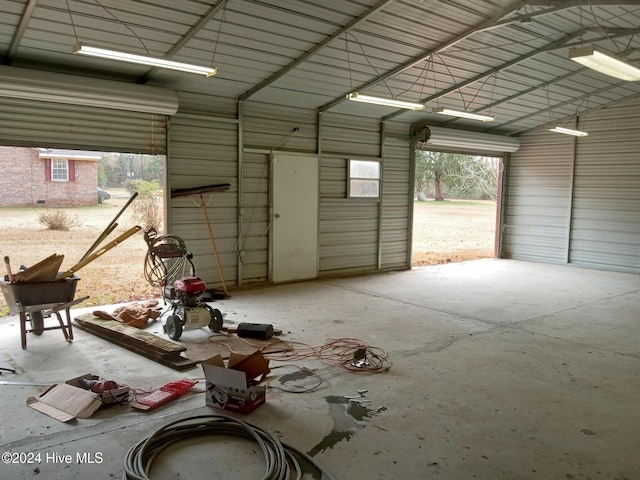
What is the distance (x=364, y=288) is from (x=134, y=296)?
12.0ft

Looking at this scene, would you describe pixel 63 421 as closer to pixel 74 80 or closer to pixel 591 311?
pixel 74 80

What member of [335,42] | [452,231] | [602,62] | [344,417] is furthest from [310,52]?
[452,231]

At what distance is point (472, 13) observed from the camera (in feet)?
20.7

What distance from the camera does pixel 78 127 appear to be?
6.24 metres

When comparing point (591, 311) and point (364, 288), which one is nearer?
point (591, 311)

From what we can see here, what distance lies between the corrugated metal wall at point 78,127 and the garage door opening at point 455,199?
1065 cm

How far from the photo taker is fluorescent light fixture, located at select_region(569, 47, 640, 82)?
4.75 m

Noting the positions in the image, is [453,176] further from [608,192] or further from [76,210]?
[76,210]

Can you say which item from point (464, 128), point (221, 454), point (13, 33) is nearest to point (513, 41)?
point (464, 128)

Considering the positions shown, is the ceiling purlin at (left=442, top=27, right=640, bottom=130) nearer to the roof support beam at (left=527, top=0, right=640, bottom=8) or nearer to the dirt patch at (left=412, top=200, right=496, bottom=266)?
the roof support beam at (left=527, top=0, right=640, bottom=8)

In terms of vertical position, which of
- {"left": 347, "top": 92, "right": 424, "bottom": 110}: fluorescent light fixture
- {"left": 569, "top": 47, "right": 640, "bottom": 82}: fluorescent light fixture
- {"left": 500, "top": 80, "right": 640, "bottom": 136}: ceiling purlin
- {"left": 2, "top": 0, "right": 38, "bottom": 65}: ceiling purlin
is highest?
{"left": 500, "top": 80, "right": 640, "bottom": 136}: ceiling purlin

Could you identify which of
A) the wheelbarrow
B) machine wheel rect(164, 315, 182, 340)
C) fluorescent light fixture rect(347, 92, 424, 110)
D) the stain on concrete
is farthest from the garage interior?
machine wheel rect(164, 315, 182, 340)

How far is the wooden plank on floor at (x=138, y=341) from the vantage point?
446 centimetres

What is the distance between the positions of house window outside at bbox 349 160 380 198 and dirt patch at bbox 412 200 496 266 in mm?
3067
